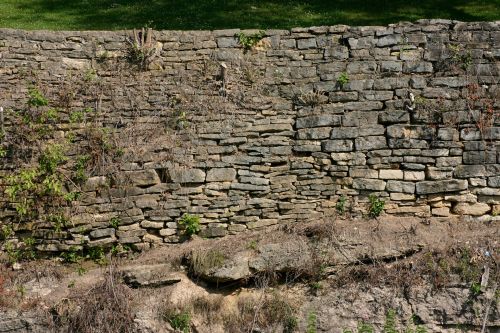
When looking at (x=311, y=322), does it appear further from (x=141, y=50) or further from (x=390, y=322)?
(x=141, y=50)

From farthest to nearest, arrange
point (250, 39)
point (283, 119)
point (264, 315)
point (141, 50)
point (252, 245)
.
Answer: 1. point (250, 39)
2. point (141, 50)
3. point (283, 119)
4. point (252, 245)
5. point (264, 315)

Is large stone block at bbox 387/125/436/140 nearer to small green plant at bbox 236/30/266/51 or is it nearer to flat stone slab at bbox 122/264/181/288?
small green plant at bbox 236/30/266/51

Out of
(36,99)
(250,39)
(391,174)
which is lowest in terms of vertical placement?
(391,174)

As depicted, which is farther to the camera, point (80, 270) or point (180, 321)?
point (80, 270)

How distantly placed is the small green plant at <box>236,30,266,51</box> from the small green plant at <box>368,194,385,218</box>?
259cm

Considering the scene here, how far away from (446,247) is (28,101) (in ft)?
17.6

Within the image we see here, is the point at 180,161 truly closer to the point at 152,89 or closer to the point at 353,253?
the point at 152,89

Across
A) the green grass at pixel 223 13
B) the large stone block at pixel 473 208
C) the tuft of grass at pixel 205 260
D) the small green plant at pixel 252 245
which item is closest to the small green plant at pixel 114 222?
the tuft of grass at pixel 205 260

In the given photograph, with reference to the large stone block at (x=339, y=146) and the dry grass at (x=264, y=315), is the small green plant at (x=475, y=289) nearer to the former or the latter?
the dry grass at (x=264, y=315)

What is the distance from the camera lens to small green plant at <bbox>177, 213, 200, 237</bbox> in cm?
787

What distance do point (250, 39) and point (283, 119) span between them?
1.26 metres

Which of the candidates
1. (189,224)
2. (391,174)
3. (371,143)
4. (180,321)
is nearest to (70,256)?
(189,224)

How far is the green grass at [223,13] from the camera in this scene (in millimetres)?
12164

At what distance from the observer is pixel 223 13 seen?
41.8 feet
